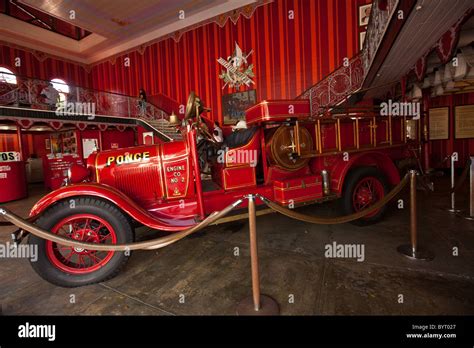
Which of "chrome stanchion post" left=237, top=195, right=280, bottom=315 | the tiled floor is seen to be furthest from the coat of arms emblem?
"chrome stanchion post" left=237, top=195, right=280, bottom=315

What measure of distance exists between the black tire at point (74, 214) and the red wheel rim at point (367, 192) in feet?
10.9

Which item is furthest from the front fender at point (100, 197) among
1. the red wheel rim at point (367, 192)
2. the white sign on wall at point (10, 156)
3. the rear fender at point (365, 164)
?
the white sign on wall at point (10, 156)

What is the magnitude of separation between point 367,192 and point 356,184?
0.38m

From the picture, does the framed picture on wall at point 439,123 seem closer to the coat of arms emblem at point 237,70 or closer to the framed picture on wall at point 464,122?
the framed picture on wall at point 464,122

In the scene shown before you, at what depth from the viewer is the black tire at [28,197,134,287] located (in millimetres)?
2273

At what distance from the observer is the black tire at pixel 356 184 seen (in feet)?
11.5

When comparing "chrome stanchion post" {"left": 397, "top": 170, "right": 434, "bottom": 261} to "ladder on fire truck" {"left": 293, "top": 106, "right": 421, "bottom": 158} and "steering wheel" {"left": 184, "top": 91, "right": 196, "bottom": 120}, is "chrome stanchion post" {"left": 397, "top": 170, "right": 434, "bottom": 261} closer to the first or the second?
"ladder on fire truck" {"left": 293, "top": 106, "right": 421, "bottom": 158}

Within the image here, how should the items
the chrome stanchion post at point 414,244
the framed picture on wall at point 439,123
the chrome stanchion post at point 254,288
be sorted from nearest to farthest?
the chrome stanchion post at point 254,288, the chrome stanchion post at point 414,244, the framed picture on wall at point 439,123

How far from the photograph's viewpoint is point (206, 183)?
12.7ft

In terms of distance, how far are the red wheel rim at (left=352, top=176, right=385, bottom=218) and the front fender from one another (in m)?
2.77

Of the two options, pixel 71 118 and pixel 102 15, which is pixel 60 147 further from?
pixel 102 15

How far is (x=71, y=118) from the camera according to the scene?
983 cm

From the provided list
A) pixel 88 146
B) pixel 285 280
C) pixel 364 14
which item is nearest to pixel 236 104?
pixel 364 14
